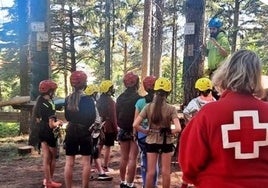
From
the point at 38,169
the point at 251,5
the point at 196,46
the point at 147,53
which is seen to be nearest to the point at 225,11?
the point at 251,5

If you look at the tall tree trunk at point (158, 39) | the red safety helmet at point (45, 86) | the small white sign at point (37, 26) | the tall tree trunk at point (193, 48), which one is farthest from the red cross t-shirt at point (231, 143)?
the tall tree trunk at point (158, 39)

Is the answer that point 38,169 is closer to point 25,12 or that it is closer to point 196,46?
point 196,46

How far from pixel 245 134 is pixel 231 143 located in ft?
0.34

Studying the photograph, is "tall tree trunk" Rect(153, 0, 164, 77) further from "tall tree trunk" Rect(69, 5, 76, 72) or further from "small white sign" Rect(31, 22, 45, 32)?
"small white sign" Rect(31, 22, 45, 32)

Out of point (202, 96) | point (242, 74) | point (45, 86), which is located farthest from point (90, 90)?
point (242, 74)

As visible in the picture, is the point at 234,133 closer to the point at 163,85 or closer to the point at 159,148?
the point at 163,85

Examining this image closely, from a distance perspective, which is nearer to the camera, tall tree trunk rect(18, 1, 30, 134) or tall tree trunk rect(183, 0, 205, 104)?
tall tree trunk rect(183, 0, 205, 104)

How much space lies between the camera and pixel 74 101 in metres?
5.81

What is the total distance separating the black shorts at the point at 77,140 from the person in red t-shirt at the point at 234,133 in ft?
11.5

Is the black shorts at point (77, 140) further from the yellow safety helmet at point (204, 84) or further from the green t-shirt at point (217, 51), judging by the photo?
the green t-shirt at point (217, 51)

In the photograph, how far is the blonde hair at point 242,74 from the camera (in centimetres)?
249

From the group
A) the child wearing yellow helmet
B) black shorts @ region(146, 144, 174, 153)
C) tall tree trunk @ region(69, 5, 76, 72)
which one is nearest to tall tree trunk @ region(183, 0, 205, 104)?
the child wearing yellow helmet

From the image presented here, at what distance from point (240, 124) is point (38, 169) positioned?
649 cm

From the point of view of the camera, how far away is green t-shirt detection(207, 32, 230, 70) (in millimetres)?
7855
